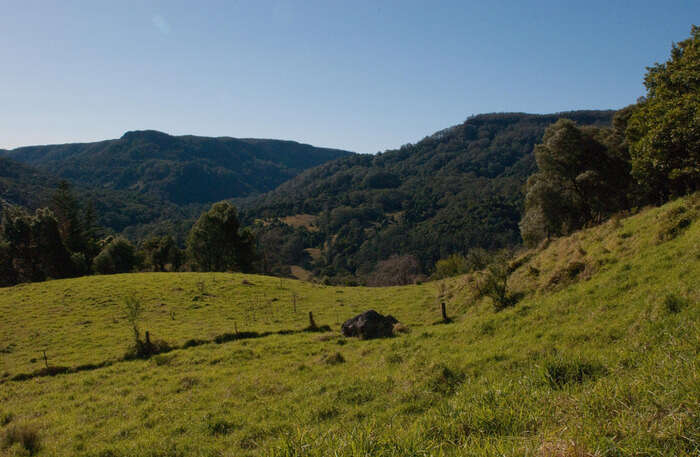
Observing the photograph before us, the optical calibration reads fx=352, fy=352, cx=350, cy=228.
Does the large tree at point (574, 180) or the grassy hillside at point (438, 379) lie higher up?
the large tree at point (574, 180)

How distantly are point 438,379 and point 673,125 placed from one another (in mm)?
23077

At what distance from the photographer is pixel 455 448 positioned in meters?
3.83

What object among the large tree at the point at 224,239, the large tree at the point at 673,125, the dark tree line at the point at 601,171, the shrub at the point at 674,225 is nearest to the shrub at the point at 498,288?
the shrub at the point at 674,225

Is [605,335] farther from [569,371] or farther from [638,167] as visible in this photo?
[638,167]

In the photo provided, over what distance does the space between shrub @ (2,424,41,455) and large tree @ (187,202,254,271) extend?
55.6 meters

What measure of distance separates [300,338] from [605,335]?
15900mm

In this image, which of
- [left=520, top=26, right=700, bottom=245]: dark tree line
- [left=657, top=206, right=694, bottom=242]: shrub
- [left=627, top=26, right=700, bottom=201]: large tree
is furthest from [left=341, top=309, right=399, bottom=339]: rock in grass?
[left=520, top=26, right=700, bottom=245]: dark tree line

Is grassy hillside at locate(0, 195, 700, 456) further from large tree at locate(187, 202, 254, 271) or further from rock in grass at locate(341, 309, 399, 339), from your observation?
large tree at locate(187, 202, 254, 271)

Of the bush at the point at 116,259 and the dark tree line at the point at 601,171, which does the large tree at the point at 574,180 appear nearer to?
the dark tree line at the point at 601,171

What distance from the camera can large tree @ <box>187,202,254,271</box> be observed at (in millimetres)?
64125

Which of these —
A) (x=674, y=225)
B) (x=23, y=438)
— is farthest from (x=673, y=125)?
(x=23, y=438)

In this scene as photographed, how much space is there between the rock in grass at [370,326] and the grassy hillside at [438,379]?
3.31ft

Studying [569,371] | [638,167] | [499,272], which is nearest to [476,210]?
[638,167]

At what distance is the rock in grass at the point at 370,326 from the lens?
19.8 m
